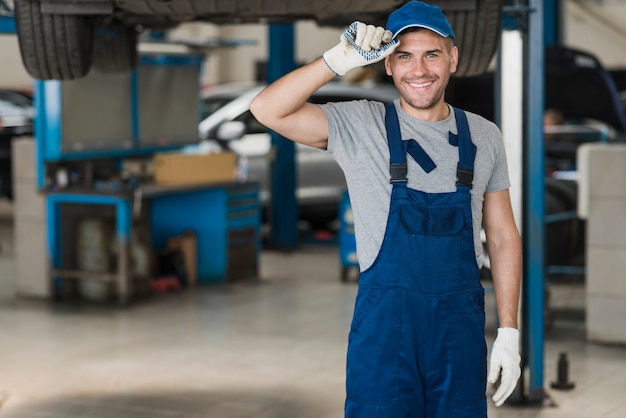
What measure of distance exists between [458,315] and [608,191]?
407cm

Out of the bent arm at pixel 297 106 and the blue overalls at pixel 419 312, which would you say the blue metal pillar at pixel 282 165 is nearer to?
the bent arm at pixel 297 106

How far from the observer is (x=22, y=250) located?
27.7ft

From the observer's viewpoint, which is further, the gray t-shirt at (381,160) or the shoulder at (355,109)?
the shoulder at (355,109)

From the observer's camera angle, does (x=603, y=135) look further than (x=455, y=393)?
Yes

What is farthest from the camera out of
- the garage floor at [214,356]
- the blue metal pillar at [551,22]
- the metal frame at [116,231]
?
the blue metal pillar at [551,22]

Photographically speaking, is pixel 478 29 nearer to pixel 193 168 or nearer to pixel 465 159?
pixel 465 159

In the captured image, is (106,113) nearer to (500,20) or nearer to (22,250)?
(22,250)

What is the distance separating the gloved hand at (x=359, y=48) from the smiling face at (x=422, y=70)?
2.3 inches

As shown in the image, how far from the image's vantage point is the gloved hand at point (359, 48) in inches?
117

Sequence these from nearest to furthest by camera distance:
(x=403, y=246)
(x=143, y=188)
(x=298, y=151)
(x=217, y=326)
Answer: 1. (x=403, y=246)
2. (x=217, y=326)
3. (x=143, y=188)
4. (x=298, y=151)

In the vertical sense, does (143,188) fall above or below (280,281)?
above

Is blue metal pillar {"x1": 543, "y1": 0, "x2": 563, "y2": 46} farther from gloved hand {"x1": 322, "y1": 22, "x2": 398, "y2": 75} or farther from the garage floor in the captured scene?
gloved hand {"x1": 322, "y1": 22, "x2": 398, "y2": 75}


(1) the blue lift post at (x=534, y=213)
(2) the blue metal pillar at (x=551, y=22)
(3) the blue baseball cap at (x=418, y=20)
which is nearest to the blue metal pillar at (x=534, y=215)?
(1) the blue lift post at (x=534, y=213)

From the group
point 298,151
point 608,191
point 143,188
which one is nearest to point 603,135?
point 298,151
